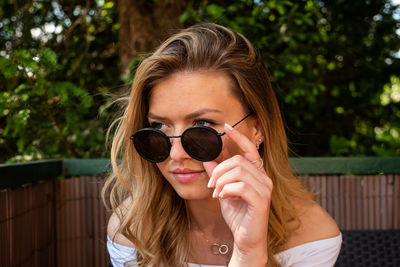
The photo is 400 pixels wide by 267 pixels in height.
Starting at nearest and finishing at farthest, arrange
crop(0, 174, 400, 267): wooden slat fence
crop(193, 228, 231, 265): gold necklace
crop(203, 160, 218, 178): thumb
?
1. crop(203, 160, 218, 178): thumb
2. crop(193, 228, 231, 265): gold necklace
3. crop(0, 174, 400, 267): wooden slat fence

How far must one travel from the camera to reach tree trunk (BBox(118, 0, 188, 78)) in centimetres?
358

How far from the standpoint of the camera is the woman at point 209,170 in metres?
1.58

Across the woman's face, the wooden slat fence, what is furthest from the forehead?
the wooden slat fence

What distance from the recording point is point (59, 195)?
2.52m

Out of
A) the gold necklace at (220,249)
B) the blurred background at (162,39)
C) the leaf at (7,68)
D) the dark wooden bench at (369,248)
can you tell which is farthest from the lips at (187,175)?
the leaf at (7,68)

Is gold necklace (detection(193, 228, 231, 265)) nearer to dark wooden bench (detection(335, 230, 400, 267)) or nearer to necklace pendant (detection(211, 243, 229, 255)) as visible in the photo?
necklace pendant (detection(211, 243, 229, 255))

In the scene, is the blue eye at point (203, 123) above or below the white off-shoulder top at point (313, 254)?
above

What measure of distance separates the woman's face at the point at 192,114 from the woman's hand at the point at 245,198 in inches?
6.6

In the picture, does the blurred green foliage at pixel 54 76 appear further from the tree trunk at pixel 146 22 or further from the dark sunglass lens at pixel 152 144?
the dark sunglass lens at pixel 152 144

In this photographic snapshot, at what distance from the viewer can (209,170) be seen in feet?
5.51

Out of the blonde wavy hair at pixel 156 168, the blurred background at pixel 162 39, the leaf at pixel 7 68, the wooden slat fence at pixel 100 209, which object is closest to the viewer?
the blonde wavy hair at pixel 156 168

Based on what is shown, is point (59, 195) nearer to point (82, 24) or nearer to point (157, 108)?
point (157, 108)

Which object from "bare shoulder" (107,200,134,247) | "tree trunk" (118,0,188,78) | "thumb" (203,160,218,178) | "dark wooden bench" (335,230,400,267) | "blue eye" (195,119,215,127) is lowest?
"dark wooden bench" (335,230,400,267)

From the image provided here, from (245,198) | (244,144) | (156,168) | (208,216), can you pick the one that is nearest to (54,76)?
(156,168)
